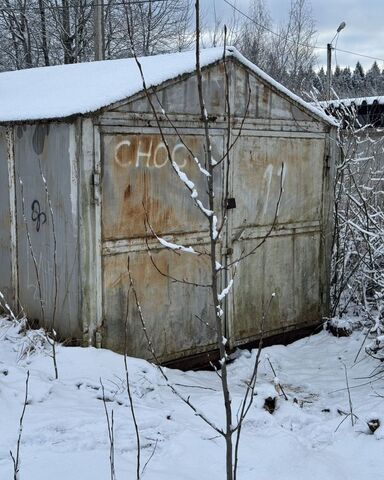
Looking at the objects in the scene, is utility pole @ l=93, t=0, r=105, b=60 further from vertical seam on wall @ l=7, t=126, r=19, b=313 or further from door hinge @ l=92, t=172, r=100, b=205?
door hinge @ l=92, t=172, r=100, b=205

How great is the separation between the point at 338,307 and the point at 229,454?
509cm

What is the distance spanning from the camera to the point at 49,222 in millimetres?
4730

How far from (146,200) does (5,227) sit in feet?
4.12

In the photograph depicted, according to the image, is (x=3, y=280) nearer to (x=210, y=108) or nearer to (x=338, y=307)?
(x=210, y=108)

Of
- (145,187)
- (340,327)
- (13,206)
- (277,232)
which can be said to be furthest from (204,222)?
(340,327)

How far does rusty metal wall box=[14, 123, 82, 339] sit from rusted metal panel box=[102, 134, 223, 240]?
0.86 feet

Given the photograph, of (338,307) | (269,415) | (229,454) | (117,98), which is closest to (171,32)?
(338,307)

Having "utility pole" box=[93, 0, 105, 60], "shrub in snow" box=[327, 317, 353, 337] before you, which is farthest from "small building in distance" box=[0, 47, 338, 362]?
"utility pole" box=[93, 0, 105, 60]

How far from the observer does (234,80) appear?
5.41m

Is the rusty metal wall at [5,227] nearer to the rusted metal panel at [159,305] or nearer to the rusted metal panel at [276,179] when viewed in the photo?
the rusted metal panel at [159,305]

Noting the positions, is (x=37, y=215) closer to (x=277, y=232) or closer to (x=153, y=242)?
(x=153, y=242)

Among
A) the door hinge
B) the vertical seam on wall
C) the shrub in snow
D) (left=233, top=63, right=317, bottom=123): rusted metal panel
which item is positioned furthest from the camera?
the shrub in snow

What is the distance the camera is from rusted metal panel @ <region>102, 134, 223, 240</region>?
4.61 metres

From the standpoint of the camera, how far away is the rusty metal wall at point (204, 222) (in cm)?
470
